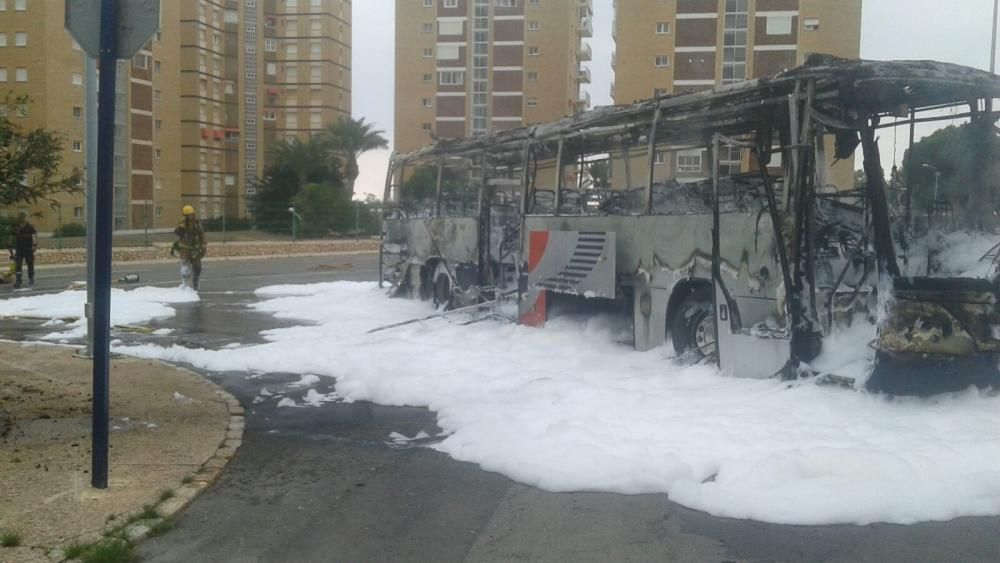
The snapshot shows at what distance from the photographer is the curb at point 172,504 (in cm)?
546

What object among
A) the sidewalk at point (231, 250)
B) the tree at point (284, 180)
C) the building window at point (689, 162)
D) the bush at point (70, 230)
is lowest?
the sidewalk at point (231, 250)

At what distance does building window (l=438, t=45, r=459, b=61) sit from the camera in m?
77.1

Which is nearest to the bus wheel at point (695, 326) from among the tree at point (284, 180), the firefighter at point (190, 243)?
the firefighter at point (190, 243)

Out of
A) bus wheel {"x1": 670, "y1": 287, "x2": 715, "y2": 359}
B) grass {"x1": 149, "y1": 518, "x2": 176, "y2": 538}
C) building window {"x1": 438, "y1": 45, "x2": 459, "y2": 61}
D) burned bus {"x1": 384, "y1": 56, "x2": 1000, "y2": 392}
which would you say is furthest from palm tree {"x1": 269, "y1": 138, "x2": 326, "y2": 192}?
grass {"x1": 149, "y1": 518, "x2": 176, "y2": 538}

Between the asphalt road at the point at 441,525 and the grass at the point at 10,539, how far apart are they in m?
0.67

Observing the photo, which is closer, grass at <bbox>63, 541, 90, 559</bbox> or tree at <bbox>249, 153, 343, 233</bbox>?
grass at <bbox>63, 541, 90, 559</bbox>

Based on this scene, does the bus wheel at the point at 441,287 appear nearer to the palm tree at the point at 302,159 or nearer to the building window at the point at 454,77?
the palm tree at the point at 302,159

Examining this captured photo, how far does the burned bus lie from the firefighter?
1155 cm

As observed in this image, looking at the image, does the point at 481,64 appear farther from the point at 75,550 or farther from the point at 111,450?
the point at 75,550

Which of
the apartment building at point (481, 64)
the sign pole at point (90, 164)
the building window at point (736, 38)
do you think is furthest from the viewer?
the apartment building at point (481, 64)

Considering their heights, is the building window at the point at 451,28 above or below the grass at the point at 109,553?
above

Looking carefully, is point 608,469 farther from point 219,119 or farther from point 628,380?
point 219,119

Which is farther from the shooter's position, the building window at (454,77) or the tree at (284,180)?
the building window at (454,77)

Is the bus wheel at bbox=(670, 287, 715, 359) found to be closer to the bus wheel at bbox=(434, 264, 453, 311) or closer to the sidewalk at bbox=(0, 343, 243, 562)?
the sidewalk at bbox=(0, 343, 243, 562)
